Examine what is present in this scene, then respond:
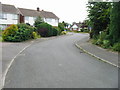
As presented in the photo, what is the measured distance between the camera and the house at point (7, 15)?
144 ft

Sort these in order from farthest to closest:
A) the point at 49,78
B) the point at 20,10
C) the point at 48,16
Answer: the point at 48,16
the point at 20,10
the point at 49,78

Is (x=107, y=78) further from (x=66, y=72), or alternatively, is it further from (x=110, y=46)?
(x=110, y=46)

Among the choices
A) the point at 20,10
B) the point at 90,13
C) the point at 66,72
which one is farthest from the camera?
the point at 20,10

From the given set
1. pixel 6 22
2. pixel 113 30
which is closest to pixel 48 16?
pixel 6 22

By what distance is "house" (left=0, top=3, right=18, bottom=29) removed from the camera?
43906mm

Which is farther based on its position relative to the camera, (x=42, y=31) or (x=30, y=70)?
(x=42, y=31)

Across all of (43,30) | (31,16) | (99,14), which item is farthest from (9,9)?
(99,14)

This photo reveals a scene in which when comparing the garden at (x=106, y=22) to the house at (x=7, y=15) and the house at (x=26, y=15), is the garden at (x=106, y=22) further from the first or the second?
the house at (x=26, y=15)

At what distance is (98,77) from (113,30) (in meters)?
8.66

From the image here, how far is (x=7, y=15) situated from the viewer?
147 feet

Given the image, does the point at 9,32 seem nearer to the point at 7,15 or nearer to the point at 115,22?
the point at 115,22

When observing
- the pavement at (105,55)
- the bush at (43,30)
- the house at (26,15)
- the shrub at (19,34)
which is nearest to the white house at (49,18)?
the house at (26,15)

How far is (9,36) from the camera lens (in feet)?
73.1

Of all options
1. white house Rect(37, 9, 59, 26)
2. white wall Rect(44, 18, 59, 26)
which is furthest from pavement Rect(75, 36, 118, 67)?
white wall Rect(44, 18, 59, 26)
